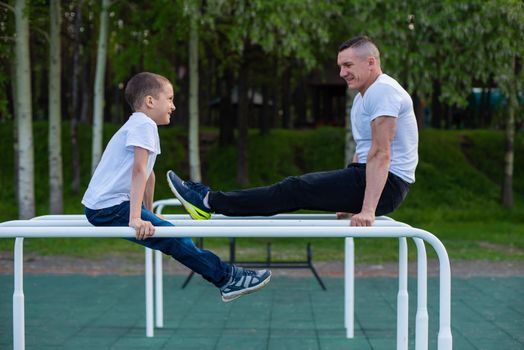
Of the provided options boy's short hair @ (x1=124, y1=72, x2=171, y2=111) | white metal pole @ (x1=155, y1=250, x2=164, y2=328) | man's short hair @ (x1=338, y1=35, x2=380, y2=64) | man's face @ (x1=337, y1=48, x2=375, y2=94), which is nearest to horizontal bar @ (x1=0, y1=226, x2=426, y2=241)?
boy's short hair @ (x1=124, y1=72, x2=171, y2=111)

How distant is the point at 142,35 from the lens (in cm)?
1697

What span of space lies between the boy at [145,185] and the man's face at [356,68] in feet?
3.02

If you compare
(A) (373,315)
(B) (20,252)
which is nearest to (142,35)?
(A) (373,315)

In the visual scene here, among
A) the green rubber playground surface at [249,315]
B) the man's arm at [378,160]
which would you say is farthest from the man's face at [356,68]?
the green rubber playground surface at [249,315]

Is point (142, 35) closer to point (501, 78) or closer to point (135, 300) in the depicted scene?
point (501, 78)

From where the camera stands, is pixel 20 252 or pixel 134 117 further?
pixel 20 252

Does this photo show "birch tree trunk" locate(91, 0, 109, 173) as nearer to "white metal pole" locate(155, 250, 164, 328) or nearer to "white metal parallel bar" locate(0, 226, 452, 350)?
"white metal pole" locate(155, 250, 164, 328)

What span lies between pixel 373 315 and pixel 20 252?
420cm

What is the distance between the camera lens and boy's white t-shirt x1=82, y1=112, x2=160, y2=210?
3.99 meters

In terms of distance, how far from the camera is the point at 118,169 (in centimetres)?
404

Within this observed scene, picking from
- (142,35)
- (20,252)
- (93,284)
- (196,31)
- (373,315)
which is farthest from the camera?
(142,35)

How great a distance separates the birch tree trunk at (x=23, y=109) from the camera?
539 inches

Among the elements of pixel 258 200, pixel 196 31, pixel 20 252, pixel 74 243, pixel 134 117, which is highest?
pixel 196 31

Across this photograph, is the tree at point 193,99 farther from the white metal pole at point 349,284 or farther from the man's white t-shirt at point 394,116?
the man's white t-shirt at point 394,116
